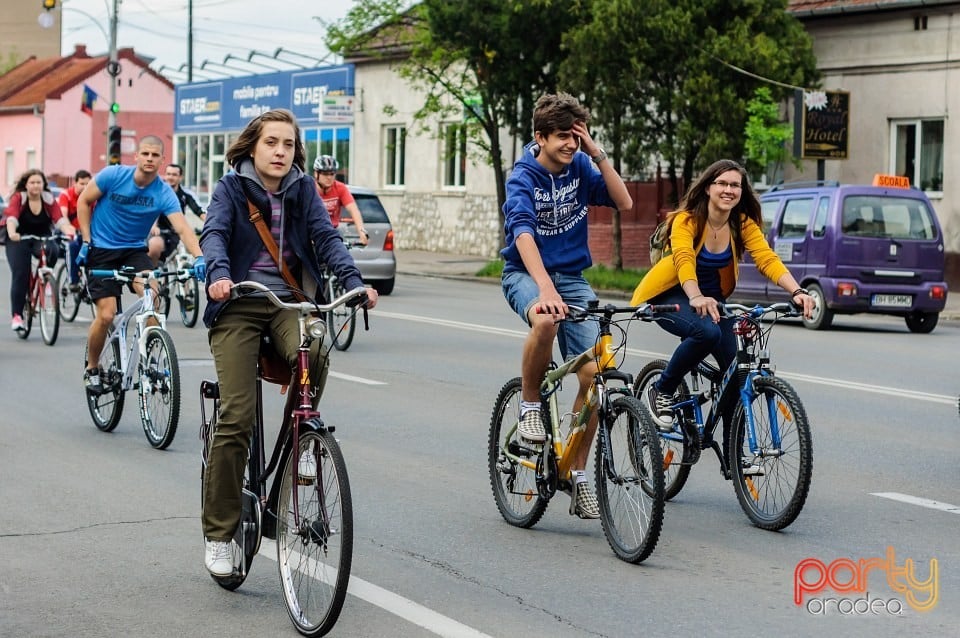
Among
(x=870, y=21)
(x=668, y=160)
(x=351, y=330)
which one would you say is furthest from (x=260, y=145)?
(x=870, y=21)

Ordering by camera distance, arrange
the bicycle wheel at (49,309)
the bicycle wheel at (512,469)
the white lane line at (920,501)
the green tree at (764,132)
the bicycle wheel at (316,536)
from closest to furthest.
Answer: the bicycle wheel at (316,536) < the bicycle wheel at (512,469) < the white lane line at (920,501) < the bicycle wheel at (49,309) < the green tree at (764,132)

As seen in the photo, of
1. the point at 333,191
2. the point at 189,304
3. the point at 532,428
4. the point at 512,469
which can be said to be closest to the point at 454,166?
the point at 189,304

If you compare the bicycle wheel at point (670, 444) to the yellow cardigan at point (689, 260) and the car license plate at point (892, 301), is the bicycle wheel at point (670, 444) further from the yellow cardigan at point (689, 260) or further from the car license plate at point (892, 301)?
the car license plate at point (892, 301)

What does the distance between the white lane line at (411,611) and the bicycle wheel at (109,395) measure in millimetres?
4341

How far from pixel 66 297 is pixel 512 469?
12.0 meters

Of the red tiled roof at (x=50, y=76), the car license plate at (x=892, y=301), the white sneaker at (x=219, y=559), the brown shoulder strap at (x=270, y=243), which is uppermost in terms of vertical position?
the red tiled roof at (x=50, y=76)

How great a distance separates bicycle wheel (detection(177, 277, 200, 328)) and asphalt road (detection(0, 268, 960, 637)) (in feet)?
17.2

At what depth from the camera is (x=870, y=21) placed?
2902 centimetres

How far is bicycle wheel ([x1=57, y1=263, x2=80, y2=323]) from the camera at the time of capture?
17.0 meters

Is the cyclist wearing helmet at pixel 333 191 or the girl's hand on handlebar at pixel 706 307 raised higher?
the cyclist wearing helmet at pixel 333 191

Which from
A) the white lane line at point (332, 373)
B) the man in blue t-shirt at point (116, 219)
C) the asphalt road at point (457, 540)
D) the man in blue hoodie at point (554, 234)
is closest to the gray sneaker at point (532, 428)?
the man in blue hoodie at point (554, 234)

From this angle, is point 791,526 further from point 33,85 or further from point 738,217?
point 33,85

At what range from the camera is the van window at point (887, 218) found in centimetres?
1977

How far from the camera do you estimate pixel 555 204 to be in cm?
702
